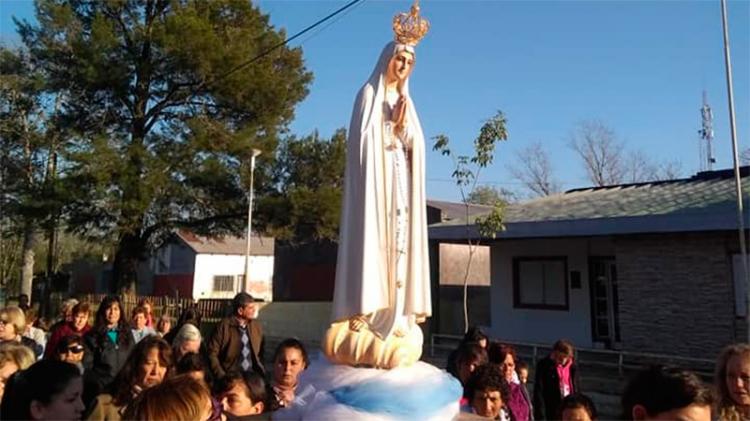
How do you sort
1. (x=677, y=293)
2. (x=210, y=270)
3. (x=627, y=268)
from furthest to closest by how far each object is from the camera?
(x=210, y=270), (x=627, y=268), (x=677, y=293)

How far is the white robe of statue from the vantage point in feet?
13.3

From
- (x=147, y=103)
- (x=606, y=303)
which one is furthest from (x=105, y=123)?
(x=606, y=303)

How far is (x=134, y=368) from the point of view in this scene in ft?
13.7

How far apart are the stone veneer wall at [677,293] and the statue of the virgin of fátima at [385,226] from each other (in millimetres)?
9616

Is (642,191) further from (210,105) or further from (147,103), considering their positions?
(147,103)

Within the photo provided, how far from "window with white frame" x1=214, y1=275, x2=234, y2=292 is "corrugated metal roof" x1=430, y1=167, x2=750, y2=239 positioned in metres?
30.9

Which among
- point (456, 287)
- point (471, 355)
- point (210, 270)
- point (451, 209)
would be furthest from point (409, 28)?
point (210, 270)

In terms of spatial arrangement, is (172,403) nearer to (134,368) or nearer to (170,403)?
(170,403)

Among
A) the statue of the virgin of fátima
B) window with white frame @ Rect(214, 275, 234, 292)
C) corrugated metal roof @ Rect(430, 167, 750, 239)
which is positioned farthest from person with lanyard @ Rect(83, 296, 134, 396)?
window with white frame @ Rect(214, 275, 234, 292)

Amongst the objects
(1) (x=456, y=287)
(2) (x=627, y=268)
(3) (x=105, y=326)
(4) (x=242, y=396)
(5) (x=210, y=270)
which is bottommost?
(4) (x=242, y=396)

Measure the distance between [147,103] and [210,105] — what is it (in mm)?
2290

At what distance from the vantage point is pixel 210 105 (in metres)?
23.5

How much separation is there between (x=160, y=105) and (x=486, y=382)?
2147 cm

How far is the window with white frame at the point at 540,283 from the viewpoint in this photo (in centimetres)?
1619
